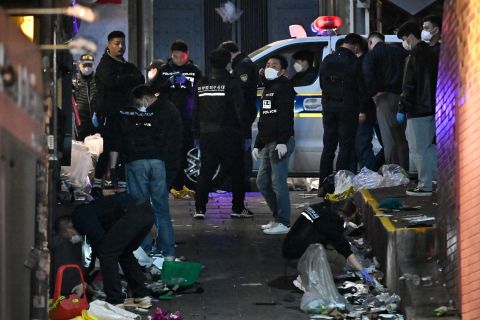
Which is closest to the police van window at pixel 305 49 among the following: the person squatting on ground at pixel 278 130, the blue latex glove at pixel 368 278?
the person squatting on ground at pixel 278 130

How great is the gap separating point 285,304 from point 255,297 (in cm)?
33

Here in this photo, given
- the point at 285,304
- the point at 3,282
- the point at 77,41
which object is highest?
the point at 77,41

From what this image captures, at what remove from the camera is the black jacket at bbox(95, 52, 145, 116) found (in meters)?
15.0

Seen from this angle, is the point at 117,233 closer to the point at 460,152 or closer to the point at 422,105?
the point at 460,152

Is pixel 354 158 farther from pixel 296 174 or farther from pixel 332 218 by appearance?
pixel 332 218

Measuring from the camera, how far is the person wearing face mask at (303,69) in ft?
56.5

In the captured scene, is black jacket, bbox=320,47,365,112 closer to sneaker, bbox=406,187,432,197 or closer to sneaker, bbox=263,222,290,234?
sneaker, bbox=263,222,290,234

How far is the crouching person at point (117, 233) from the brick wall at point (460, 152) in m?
2.70

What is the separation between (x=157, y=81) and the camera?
55.2 ft

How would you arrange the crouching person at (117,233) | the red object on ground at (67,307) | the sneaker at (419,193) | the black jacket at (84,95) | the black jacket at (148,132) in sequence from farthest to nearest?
the black jacket at (84,95) → the sneaker at (419,193) → the black jacket at (148,132) → the crouching person at (117,233) → the red object on ground at (67,307)

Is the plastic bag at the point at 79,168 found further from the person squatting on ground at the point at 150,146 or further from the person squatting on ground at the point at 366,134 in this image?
the person squatting on ground at the point at 366,134

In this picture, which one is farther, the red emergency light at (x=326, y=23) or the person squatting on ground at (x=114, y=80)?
the red emergency light at (x=326, y=23)

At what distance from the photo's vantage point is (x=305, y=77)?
685 inches

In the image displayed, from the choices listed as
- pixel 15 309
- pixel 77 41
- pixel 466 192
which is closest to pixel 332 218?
pixel 466 192
